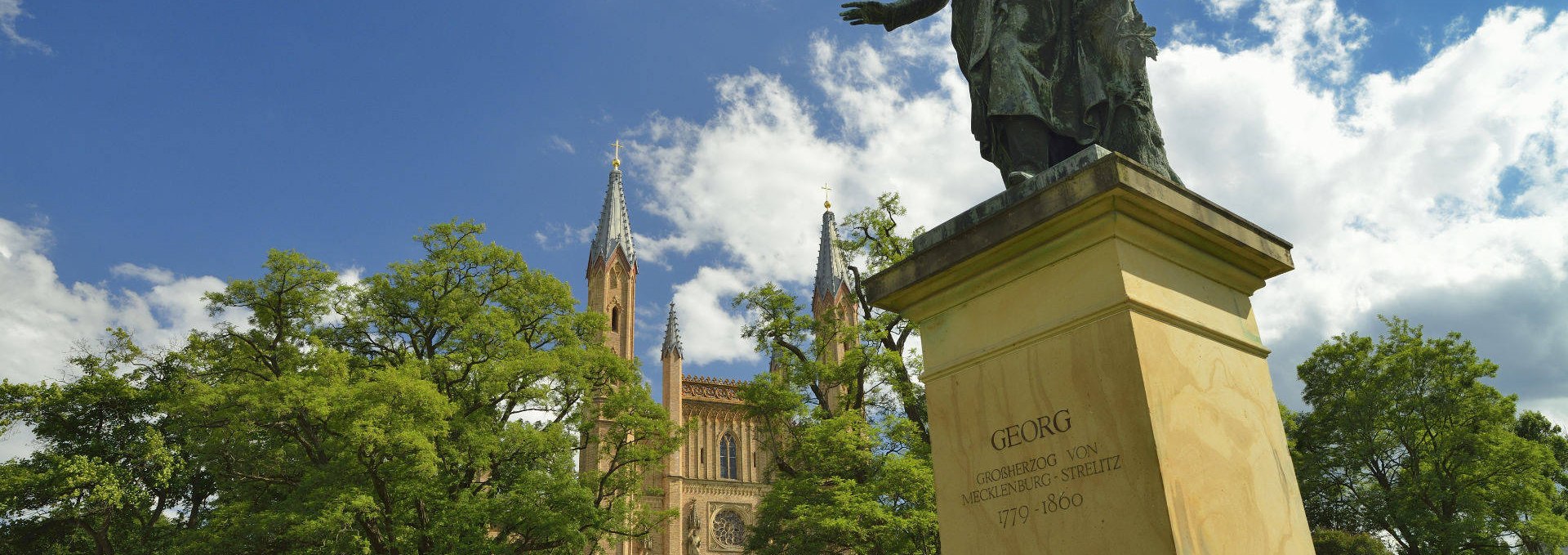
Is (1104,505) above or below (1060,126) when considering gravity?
below

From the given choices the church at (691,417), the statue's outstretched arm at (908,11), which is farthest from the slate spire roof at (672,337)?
the statue's outstretched arm at (908,11)

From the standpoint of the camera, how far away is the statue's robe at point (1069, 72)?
12.7ft

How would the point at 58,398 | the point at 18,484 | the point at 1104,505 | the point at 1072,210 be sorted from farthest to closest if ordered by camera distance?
Answer: the point at 58,398, the point at 18,484, the point at 1072,210, the point at 1104,505

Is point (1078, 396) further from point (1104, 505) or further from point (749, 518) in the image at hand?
point (749, 518)

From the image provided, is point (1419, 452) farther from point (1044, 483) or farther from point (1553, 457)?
point (1044, 483)

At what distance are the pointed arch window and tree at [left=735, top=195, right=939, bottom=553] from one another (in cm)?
3250

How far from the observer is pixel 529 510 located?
59.7 ft

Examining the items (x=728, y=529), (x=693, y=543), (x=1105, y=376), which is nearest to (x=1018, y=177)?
(x=1105, y=376)

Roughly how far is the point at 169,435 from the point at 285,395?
6.43 m

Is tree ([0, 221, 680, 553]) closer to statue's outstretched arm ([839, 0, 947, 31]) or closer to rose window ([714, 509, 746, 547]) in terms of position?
statue's outstretched arm ([839, 0, 947, 31])

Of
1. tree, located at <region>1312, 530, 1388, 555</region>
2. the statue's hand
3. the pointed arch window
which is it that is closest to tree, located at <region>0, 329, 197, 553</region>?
the statue's hand

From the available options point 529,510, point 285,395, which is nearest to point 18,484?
point 285,395

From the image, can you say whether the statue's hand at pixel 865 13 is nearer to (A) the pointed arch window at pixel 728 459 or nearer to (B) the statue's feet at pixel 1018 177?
(B) the statue's feet at pixel 1018 177

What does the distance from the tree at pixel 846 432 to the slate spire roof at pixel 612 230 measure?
86.2 feet
